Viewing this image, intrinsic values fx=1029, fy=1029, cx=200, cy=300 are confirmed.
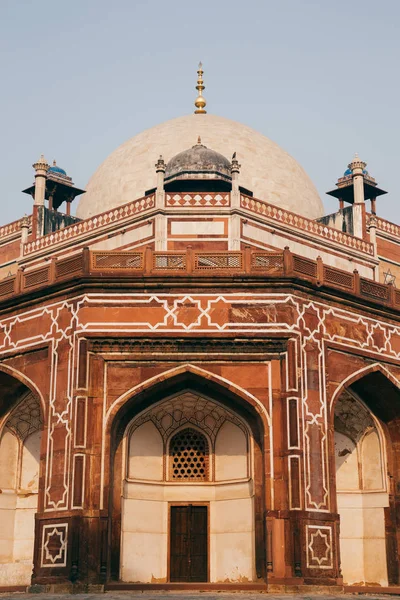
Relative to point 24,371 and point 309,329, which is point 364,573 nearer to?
point 309,329

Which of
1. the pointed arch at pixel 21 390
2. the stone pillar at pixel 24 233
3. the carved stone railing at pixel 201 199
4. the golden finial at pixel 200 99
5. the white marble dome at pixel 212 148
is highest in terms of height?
the golden finial at pixel 200 99

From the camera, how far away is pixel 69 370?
19250mm

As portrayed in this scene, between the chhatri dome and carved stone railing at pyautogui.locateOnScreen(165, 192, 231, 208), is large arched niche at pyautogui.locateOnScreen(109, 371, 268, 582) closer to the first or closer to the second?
carved stone railing at pyautogui.locateOnScreen(165, 192, 231, 208)

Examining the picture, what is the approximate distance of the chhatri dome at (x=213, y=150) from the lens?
28766 mm

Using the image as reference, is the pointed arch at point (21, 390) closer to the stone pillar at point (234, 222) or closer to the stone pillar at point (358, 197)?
the stone pillar at point (234, 222)

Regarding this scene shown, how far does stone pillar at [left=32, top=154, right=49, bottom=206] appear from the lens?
30.3 meters

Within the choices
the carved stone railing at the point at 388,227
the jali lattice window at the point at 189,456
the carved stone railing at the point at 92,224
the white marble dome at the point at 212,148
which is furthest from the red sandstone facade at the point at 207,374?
the carved stone railing at the point at 388,227

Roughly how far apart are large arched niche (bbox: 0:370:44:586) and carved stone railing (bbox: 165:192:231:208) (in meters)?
5.97

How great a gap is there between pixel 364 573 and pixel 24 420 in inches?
305

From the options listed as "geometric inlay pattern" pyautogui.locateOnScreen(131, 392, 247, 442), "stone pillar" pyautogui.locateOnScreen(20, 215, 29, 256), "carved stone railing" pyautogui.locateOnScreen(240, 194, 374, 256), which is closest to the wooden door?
"geometric inlay pattern" pyautogui.locateOnScreen(131, 392, 247, 442)

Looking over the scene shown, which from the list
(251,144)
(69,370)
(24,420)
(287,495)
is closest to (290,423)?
(287,495)

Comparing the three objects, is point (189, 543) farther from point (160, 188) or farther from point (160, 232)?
point (160, 188)

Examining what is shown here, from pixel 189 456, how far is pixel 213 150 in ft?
34.1

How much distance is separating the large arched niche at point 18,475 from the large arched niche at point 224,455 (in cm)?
246
